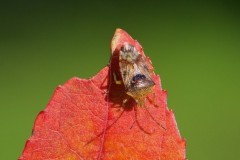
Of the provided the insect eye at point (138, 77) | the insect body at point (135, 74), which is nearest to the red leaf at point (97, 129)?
the insect body at point (135, 74)

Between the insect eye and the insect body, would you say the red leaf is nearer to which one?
the insect body

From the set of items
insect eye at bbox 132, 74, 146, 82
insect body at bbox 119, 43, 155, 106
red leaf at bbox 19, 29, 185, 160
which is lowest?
red leaf at bbox 19, 29, 185, 160

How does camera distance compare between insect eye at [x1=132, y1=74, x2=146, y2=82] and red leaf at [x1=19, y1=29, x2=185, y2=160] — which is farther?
insect eye at [x1=132, y1=74, x2=146, y2=82]

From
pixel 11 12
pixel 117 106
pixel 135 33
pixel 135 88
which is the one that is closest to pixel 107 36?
pixel 135 33

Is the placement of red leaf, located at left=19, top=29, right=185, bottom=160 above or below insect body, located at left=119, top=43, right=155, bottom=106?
below

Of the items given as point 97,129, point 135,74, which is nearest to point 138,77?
point 135,74

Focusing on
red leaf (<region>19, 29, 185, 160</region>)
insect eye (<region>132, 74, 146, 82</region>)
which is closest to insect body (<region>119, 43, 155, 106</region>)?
insect eye (<region>132, 74, 146, 82</region>)

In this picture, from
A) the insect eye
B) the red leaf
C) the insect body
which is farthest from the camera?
the insect eye

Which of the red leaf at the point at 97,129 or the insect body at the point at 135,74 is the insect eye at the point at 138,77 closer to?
the insect body at the point at 135,74
